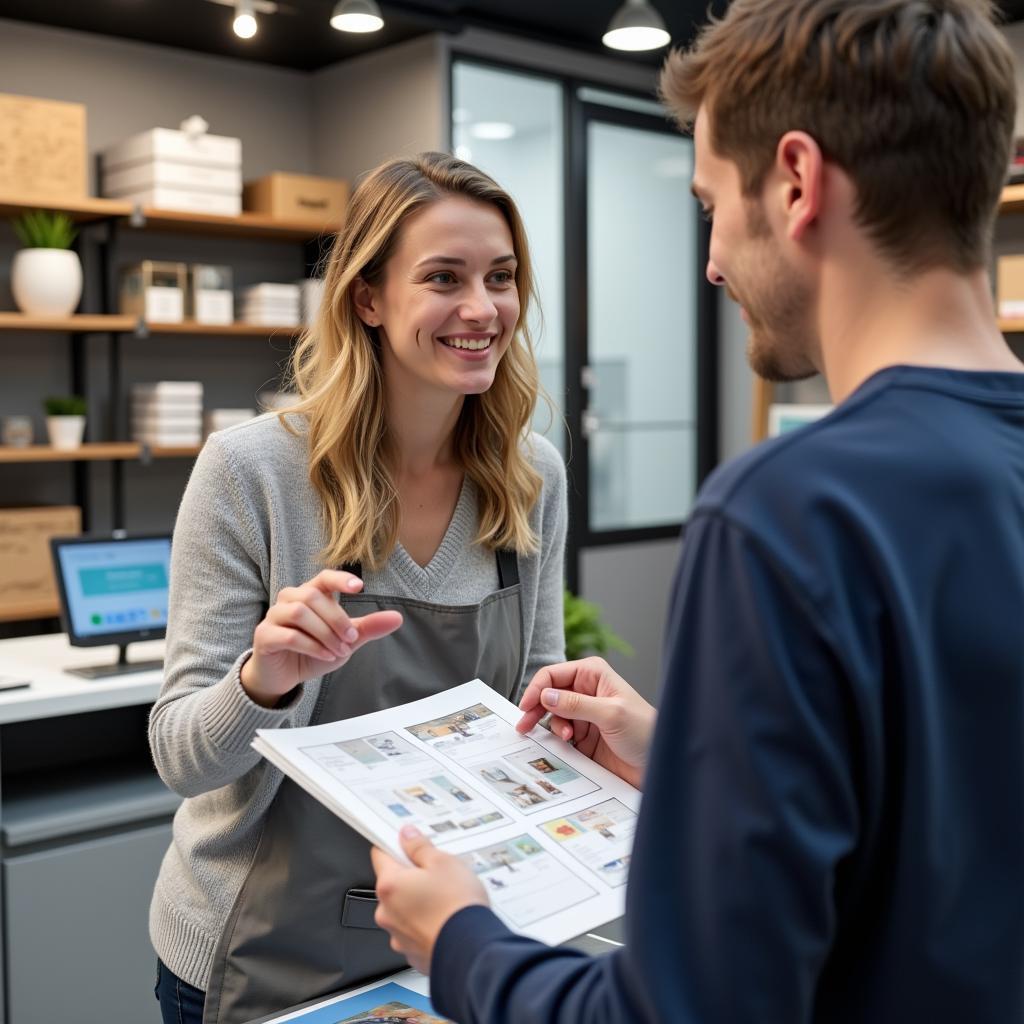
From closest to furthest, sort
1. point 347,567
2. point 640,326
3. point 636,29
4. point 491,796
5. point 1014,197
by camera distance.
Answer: point 491,796 < point 347,567 < point 636,29 < point 1014,197 < point 640,326

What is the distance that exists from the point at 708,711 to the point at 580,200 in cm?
498

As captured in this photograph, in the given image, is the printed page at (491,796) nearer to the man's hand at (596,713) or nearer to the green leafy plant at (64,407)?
the man's hand at (596,713)

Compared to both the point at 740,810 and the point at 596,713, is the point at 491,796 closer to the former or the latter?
the point at 596,713

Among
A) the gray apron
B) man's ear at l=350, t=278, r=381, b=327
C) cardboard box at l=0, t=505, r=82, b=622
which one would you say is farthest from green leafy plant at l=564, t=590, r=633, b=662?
the gray apron

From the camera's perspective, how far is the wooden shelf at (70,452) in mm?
4180

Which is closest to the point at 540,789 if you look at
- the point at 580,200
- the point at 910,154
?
the point at 910,154

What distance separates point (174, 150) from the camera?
4.44 metres

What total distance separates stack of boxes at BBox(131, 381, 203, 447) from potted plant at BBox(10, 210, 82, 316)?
0.43m

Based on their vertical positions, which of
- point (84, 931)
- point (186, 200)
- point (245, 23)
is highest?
point (245, 23)

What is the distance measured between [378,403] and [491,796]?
612mm

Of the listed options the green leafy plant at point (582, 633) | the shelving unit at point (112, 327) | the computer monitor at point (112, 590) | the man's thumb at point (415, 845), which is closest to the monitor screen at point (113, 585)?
the computer monitor at point (112, 590)

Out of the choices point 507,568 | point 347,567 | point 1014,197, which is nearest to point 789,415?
point 1014,197

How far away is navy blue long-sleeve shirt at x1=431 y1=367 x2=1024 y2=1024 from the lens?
24.7 inches

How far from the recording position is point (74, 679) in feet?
9.46
